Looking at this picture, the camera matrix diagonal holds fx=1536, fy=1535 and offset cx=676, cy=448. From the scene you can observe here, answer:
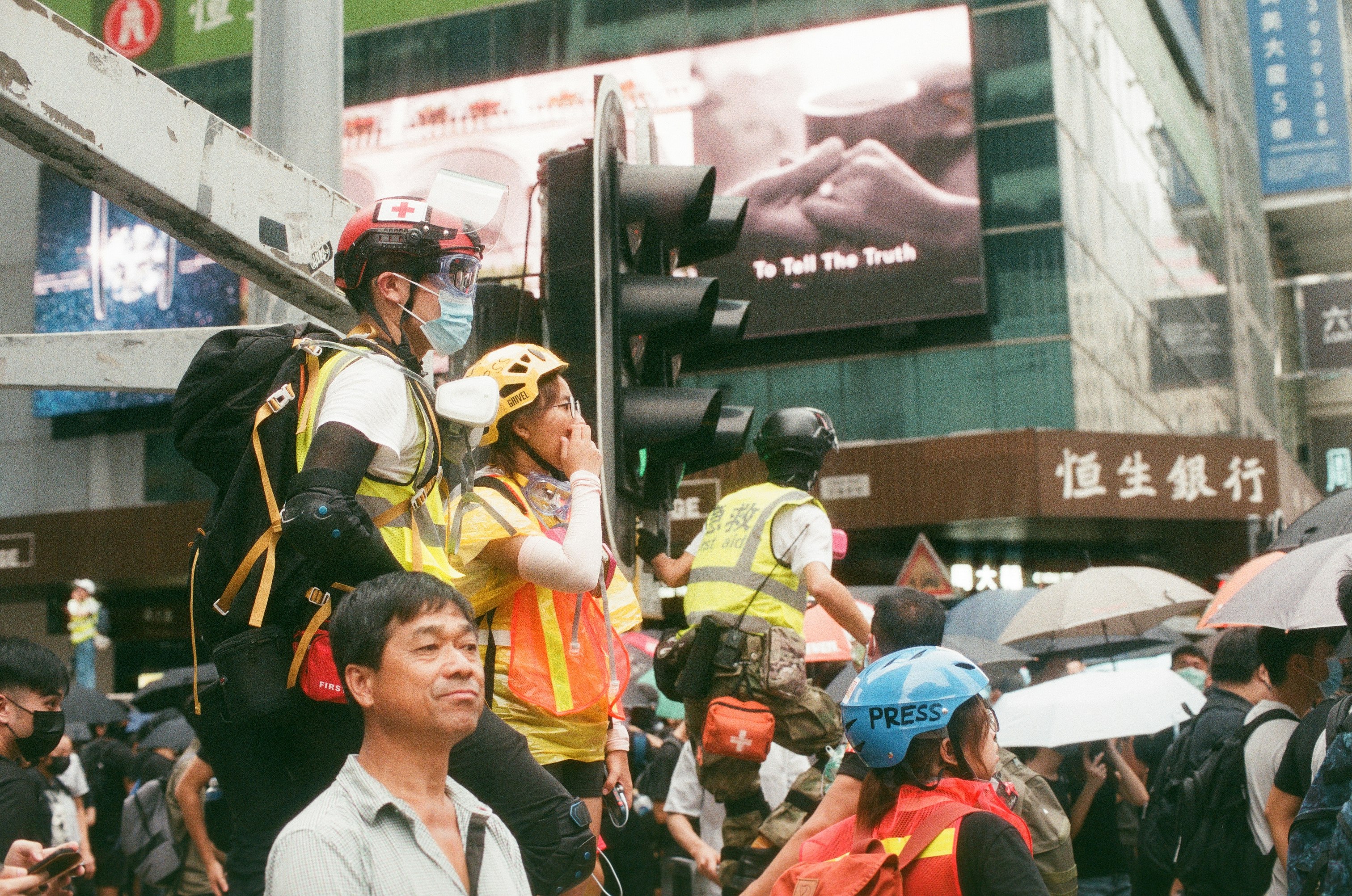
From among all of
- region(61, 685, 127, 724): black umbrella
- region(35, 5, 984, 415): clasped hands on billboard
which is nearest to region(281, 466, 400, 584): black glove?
region(61, 685, 127, 724): black umbrella

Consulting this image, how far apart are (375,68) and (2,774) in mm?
23498

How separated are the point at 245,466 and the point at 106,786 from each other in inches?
437

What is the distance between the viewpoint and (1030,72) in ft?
72.9

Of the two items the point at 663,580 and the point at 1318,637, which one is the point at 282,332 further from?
the point at 1318,637

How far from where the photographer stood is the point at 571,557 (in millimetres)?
3943

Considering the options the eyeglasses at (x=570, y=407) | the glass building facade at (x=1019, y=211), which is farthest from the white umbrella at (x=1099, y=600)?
the glass building facade at (x=1019, y=211)

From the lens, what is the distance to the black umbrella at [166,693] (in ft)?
53.7

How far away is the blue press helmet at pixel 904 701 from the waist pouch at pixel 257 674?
1.34 metres

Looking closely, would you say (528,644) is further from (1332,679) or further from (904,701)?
(1332,679)

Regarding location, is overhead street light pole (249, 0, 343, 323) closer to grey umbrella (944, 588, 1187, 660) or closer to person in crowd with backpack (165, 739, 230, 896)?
person in crowd with backpack (165, 739, 230, 896)

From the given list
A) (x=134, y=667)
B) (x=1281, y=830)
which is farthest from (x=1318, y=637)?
(x=134, y=667)

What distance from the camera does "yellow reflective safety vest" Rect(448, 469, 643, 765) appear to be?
4.06m

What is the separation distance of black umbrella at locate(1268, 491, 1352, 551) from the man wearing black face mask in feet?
15.7

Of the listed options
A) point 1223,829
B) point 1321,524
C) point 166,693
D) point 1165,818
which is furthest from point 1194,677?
point 166,693
